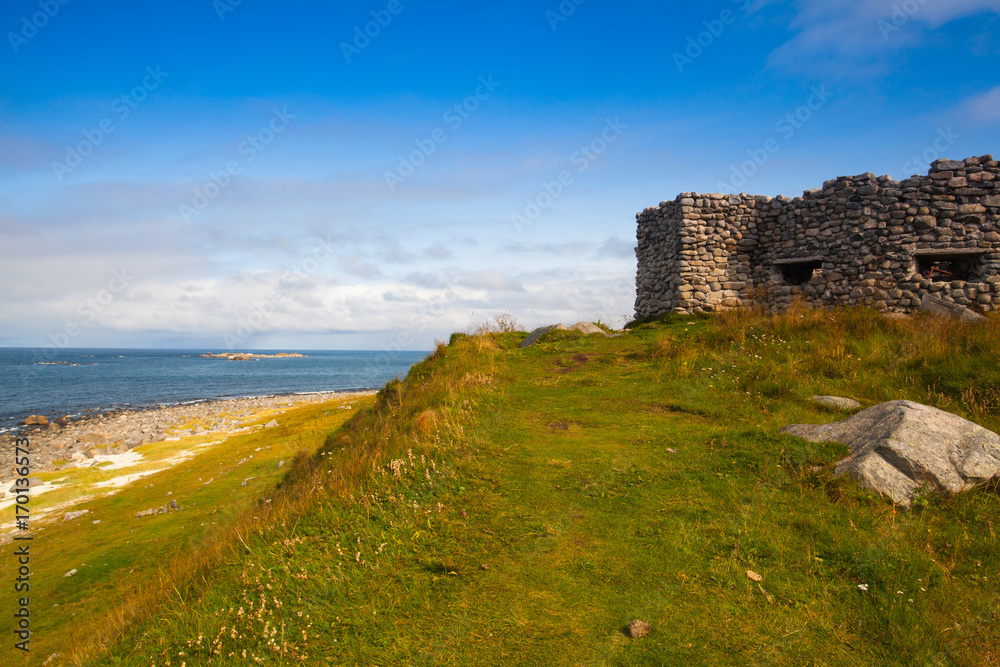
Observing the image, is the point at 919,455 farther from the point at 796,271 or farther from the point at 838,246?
the point at 796,271

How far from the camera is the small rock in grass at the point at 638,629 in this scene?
12.1ft

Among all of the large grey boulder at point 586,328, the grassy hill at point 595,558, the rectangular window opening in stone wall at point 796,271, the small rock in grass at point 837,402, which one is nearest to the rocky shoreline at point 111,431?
the large grey boulder at point 586,328

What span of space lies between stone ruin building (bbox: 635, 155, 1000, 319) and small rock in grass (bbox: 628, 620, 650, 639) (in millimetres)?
15531

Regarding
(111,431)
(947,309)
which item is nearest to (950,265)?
(947,309)

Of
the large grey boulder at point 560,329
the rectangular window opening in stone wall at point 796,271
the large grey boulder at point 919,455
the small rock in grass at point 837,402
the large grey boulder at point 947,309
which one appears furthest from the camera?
the rectangular window opening in stone wall at point 796,271

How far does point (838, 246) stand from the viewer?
16062 millimetres

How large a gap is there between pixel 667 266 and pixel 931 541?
15.1m

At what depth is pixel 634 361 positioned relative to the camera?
41.5ft

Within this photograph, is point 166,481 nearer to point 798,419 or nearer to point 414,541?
point 414,541

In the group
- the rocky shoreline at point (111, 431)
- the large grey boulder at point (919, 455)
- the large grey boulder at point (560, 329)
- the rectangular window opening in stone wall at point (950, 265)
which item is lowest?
the rocky shoreline at point (111, 431)

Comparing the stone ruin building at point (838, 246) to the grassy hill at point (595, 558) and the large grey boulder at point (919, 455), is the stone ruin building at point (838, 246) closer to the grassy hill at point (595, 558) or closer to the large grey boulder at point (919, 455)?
the grassy hill at point (595, 558)

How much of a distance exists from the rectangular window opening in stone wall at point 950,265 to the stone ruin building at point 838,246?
0.11 ft

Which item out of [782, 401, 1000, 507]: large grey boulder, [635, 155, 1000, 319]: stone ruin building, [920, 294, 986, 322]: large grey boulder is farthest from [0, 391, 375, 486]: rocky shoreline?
[920, 294, 986, 322]: large grey boulder

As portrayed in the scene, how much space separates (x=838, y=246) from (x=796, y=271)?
2.00 metres
